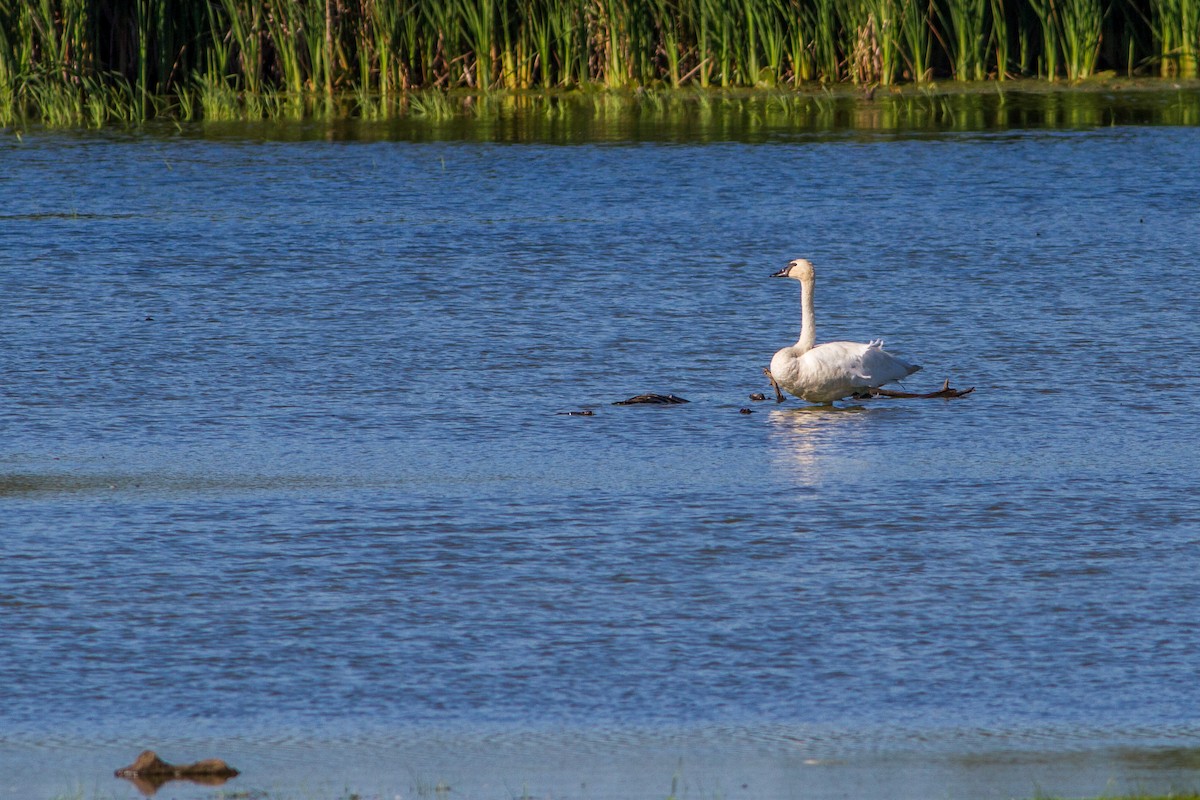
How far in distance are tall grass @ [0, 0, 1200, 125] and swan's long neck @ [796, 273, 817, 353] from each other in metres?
11.5

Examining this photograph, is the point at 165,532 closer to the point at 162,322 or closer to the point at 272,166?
the point at 162,322

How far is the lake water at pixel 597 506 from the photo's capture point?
192 inches

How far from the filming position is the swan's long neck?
9.34 metres

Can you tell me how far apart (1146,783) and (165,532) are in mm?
3695

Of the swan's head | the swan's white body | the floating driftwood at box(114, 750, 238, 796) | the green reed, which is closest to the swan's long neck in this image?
the swan's head

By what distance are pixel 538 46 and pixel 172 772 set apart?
694 inches

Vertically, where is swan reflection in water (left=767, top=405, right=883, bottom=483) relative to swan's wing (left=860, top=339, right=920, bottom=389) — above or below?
below

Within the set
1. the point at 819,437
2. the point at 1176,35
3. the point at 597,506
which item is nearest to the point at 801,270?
the point at 819,437

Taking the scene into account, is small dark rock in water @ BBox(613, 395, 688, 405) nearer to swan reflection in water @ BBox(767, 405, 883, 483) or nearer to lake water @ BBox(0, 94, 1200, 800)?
lake water @ BBox(0, 94, 1200, 800)

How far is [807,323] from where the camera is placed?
9.46 meters

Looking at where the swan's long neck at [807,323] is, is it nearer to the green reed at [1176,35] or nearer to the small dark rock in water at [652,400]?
the small dark rock in water at [652,400]

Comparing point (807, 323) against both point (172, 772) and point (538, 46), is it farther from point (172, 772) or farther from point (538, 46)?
point (538, 46)

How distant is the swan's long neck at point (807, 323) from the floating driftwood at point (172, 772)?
5099mm

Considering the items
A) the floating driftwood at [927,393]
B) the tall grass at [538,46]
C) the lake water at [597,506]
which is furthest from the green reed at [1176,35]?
the floating driftwood at [927,393]
